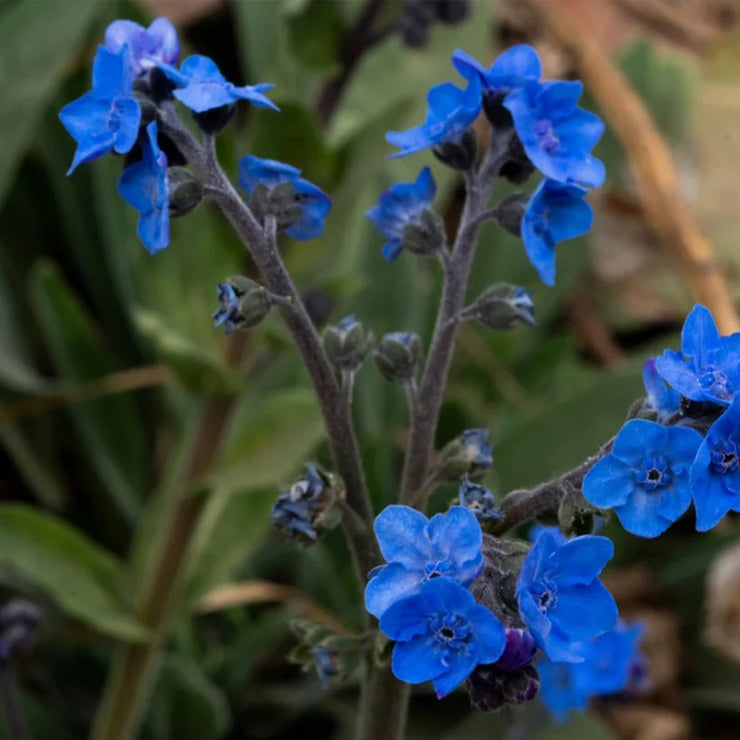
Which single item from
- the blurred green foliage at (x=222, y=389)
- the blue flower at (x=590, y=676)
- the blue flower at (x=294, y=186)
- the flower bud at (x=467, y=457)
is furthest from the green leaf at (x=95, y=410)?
the flower bud at (x=467, y=457)

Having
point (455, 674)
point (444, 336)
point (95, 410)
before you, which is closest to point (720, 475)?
point (455, 674)

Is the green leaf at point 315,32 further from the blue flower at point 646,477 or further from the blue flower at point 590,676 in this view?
the blue flower at point 646,477

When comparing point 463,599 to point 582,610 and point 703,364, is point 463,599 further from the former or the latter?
point 703,364

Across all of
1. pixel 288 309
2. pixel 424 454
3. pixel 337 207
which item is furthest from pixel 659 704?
pixel 288 309

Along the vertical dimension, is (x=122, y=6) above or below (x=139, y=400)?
above

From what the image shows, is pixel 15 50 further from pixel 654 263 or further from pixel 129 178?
pixel 654 263
